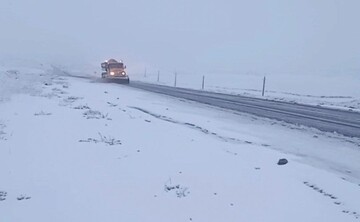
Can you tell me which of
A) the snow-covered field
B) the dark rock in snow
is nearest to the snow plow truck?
→ the snow-covered field

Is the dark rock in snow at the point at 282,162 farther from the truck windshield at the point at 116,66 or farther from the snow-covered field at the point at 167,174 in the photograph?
the truck windshield at the point at 116,66

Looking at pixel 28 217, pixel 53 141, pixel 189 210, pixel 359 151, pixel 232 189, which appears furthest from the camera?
pixel 359 151

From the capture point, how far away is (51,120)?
11.9 m

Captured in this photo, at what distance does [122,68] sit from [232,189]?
37785 millimetres

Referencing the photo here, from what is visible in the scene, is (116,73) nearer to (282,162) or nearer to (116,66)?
(116,66)

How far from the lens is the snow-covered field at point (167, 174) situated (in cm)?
545

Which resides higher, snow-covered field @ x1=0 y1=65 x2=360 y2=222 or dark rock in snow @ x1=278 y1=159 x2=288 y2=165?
dark rock in snow @ x1=278 y1=159 x2=288 y2=165

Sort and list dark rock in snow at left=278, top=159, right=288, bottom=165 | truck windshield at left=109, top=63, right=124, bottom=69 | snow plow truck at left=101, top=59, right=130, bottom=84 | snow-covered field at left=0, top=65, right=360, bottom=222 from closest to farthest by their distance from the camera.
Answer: snow-covered field at left=0, top=65, right=360, bottom=222, dark rock in snow at left=278, top=159, right=288, bottom=165, snow plow truck at left=101, top=59, right=130, bottom=84, truck windshield at left=109, top=63, right=124, bottom=69

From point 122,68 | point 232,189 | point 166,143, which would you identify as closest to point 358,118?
point 166,143

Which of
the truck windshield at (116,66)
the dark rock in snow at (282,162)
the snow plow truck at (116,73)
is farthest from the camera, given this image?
the truck windshield at (116,66)

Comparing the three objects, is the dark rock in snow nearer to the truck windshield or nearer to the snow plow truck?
the snow plow truck

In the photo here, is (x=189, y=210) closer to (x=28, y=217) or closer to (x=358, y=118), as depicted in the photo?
(x=28, y=217)

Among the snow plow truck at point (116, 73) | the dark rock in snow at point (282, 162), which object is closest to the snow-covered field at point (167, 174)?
the dark rock in snow at point (282, 162)

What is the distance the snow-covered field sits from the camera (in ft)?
17.9
